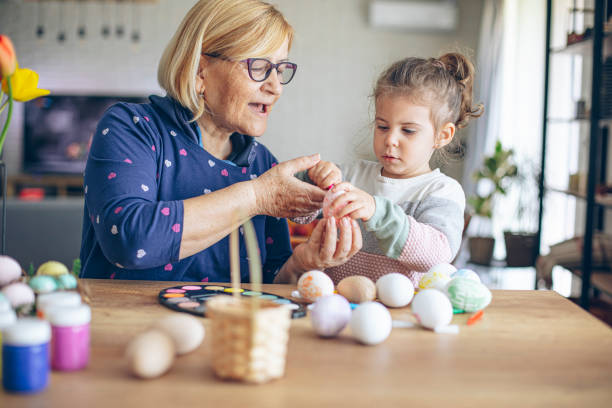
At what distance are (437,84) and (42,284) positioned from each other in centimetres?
113

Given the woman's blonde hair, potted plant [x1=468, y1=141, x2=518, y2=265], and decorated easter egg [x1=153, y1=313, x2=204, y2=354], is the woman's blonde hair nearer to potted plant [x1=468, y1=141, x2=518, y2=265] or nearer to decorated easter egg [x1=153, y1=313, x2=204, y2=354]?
decorated easter egg [x1=153, y1=313, x2=204, y2=354]

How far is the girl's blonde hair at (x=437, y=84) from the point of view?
1550 millimetres

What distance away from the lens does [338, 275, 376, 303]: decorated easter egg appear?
1.04 metres

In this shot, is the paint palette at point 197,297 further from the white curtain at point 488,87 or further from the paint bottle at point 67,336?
the white curtain at point 488,87

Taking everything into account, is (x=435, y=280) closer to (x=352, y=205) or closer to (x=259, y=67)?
(x=352, y=205)

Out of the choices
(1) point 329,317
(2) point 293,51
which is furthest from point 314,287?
(2) point 293,51

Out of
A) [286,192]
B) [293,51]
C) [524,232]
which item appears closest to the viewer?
[286,192]

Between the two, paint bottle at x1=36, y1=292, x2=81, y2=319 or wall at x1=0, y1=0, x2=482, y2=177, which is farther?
wall at x1=0, y1=0, x2=482, y2=177

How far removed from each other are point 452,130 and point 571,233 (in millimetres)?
3405

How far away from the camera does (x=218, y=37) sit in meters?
1.44

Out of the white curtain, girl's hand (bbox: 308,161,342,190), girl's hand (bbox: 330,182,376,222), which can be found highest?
the white curtain

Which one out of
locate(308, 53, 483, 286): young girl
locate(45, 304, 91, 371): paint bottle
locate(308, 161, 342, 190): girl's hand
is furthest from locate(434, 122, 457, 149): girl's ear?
locate(45, 304, 91, 371): paint bottle

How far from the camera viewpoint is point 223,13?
4.70ft

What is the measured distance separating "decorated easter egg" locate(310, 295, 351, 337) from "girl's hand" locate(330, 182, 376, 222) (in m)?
0.34
